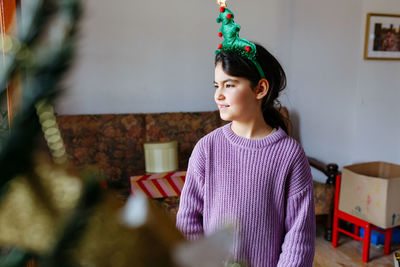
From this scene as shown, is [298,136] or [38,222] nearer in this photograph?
[38,222]

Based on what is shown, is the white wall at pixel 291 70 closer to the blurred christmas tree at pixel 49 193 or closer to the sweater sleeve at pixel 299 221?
the sweater sleeve at pixel 299 221

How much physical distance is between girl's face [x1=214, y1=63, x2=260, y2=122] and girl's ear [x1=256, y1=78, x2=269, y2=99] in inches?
1.1

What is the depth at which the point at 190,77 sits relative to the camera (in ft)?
10.4

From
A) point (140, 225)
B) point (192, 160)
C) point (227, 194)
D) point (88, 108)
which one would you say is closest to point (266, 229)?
point (227, 194)

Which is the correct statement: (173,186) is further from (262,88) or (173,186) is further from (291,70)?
(291,70)

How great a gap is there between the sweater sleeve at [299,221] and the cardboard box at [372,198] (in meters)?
1.54

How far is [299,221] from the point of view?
945mm

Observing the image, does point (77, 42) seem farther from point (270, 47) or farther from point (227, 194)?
point (270, 47)

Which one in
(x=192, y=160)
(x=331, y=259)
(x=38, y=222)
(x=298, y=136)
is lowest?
(x=331, y=259)

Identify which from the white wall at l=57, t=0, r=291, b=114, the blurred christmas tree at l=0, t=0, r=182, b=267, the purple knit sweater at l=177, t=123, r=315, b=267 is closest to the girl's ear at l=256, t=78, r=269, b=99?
the purple knit sweater at l=177, t=123, r=315, b=267

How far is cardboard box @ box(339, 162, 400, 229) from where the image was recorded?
2.23 meters

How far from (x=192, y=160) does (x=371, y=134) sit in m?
2.52

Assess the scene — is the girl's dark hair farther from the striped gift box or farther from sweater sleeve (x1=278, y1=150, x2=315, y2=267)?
the striped gift box

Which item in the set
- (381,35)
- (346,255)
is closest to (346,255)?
(346,255)
